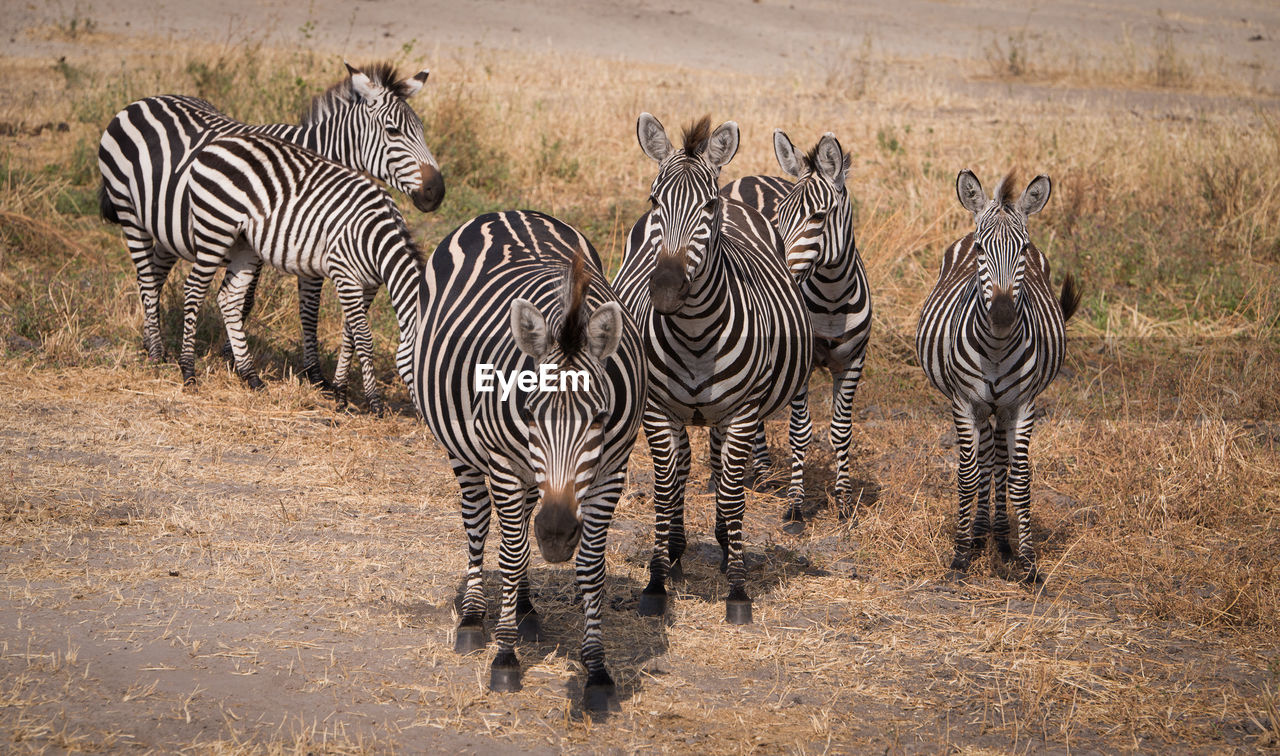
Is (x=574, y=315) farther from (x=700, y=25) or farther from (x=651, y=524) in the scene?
(x=700, y=25)

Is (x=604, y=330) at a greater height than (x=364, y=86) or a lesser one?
lesser

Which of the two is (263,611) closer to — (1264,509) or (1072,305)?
(1072,305)

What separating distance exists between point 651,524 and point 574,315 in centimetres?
328

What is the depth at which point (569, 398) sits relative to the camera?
4.32 m

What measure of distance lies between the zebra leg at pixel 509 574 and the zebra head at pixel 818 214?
9.92 ft

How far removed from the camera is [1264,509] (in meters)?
7.38

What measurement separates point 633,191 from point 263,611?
9.35 metres

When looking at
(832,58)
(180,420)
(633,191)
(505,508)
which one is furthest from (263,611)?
(832,58)

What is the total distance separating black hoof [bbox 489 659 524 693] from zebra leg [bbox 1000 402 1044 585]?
323 centimetres

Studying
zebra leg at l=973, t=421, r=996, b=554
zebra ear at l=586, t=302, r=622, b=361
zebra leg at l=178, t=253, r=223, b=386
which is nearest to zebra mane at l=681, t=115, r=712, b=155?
zebra ear at l=586, t=302, r=622, b=361

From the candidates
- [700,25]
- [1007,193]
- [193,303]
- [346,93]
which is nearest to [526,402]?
[1007,193]

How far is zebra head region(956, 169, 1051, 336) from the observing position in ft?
19.7

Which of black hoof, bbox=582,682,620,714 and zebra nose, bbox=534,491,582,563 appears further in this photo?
black hoof, bbox=582,682,620,714

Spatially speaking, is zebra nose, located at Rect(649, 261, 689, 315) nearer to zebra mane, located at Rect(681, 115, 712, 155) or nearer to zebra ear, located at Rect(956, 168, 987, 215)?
zebra mane, located at Rect(681, 115, 712, 155)
